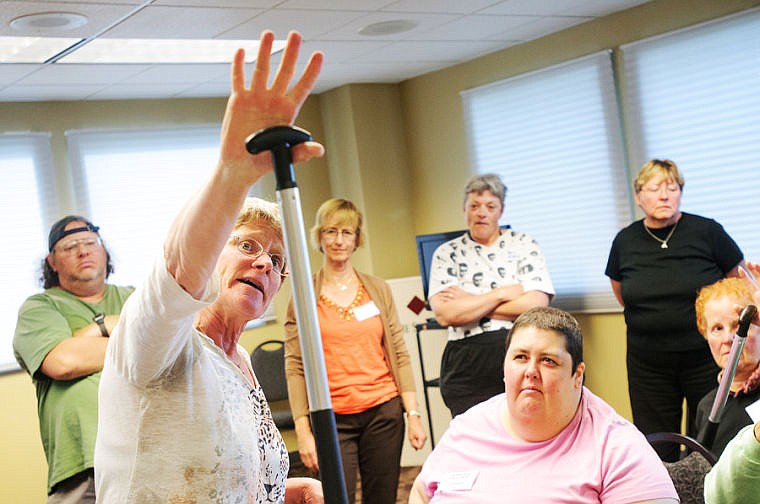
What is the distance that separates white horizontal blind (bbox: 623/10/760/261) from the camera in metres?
4.61

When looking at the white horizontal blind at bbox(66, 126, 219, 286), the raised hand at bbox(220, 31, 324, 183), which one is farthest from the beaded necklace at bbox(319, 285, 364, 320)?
the raised hand at bbox(220, 31, 324, 183)

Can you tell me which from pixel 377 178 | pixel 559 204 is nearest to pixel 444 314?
pixel 559 204

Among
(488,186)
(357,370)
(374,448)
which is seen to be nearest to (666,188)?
(488,186)

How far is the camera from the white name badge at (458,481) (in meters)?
2.45

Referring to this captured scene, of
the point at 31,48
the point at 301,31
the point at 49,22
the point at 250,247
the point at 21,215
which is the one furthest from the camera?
the point at 21,215

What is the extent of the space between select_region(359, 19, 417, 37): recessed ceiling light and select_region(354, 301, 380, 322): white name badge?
1.53 m

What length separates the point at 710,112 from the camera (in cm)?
476

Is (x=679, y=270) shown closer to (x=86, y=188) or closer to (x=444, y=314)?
(x=444, y=314)

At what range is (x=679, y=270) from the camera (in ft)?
13.5

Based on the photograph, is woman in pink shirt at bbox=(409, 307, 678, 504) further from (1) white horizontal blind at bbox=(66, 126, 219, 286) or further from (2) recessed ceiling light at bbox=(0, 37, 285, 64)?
(1) white horizontal blind at bbox=(66, 126, 219, 286)

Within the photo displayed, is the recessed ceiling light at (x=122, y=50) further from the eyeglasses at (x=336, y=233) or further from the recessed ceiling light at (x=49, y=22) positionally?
the eyeglasses at (x=336, y=233)

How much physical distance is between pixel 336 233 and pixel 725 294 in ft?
5.69

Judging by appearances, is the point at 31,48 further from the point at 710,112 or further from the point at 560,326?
the point at 710,112

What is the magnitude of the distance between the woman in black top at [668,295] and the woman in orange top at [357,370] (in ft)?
3.72
